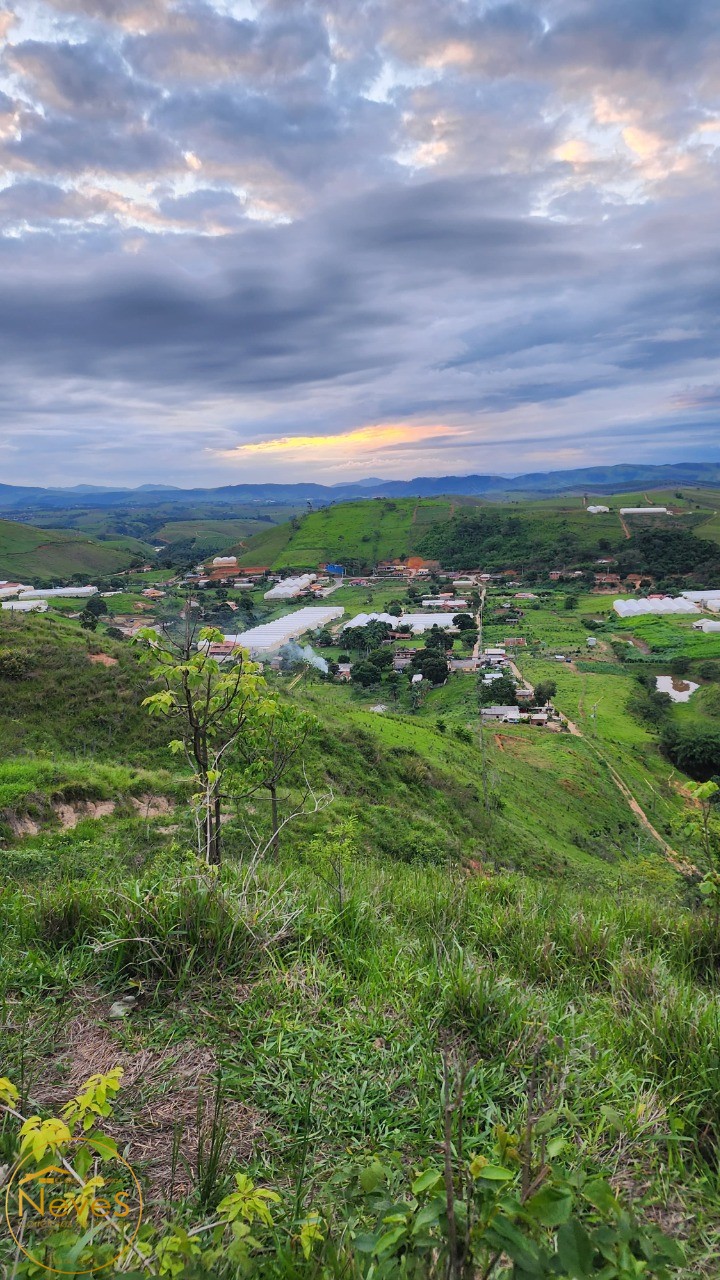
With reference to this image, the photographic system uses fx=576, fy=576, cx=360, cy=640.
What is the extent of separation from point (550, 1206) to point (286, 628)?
72.7m

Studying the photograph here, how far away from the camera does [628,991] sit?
319 cm

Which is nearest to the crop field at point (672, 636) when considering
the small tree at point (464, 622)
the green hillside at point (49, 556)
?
the small tree at point (464, 622)

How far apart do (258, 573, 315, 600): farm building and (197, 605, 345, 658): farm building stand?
841 cm

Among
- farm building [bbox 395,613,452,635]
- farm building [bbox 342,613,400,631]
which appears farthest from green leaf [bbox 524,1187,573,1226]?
farm building [bbox 342,613,400,631]

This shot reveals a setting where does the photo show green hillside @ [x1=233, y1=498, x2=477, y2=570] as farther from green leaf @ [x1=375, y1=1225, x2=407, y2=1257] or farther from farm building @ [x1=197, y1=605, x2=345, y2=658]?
green leaf @ [x1=375, y1=1225, x2=407, y2=1257]

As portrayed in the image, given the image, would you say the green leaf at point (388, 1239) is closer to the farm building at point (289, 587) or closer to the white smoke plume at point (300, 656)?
the white smoke plume at point (300, 656)

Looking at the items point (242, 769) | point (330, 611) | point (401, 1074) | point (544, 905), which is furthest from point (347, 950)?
point (330, 611)

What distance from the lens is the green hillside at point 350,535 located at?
123938mm

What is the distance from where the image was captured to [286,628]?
73.2 meters

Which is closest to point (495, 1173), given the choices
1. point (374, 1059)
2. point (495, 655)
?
point (374, 1059)

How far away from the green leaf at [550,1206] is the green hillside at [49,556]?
389ft

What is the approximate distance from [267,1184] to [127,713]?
666 inches

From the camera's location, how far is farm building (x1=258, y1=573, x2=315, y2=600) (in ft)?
311

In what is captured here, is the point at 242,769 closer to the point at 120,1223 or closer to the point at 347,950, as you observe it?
the point at 347,950
